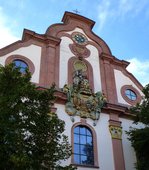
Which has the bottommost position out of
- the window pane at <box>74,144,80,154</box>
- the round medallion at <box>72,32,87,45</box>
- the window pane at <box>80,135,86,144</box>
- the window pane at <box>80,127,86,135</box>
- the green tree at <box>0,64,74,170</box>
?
the green tree at <box>0,64,74,170</box>

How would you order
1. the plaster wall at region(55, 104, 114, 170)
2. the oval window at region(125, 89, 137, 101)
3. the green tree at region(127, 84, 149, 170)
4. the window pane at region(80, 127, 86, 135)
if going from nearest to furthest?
the green tree at region(127, 84, 149, 170) → the plaster wall at region(55, 104, 114, 170) → the window pane at region(80, 127, 86, 135) → the oval window at region(125, 89, 137, 101)

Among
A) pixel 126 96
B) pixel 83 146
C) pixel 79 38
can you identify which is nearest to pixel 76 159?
pixel 83 146

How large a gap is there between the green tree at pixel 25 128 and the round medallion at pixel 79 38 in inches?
446

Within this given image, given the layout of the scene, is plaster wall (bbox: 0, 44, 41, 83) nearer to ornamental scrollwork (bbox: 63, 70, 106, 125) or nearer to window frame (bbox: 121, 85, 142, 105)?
ornamental scrollwork (bbox: 63, 70, 106, 125)

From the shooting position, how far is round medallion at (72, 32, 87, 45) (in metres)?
23.7

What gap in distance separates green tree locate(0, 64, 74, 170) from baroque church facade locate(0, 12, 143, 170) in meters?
5.58

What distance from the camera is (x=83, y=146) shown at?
720 inches

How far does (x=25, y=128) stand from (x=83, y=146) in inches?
288

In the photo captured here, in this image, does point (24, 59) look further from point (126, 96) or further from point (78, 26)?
point (126, 96)

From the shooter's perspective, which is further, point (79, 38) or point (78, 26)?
point (78, 26)

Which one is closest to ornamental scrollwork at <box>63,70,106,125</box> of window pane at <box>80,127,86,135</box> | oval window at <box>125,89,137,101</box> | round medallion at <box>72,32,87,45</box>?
window pane at <box>80,127,86,135</box>

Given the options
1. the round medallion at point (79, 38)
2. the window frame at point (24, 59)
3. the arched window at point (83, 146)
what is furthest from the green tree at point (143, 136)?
the round medallion at point (79, 38)

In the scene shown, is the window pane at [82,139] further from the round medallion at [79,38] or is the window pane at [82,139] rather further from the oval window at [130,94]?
the round medallion at [79,38]

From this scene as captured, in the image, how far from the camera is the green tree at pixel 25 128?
1068 centimetres
